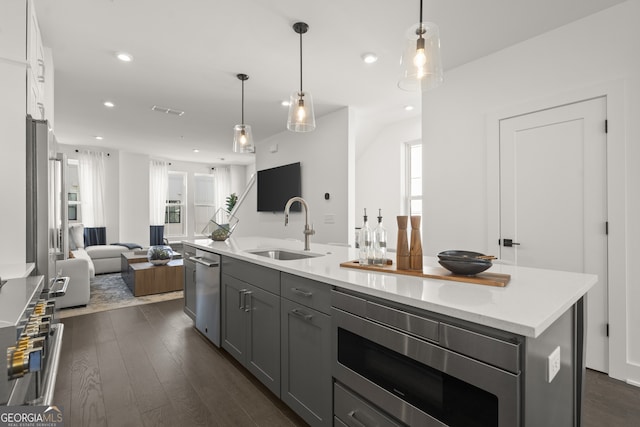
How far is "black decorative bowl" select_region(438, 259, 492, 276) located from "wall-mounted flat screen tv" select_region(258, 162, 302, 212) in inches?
172

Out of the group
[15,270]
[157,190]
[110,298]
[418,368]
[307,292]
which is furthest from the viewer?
[157,190]

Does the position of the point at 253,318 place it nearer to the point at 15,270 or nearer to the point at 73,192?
the point at 15,270

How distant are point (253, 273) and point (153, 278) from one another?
10.5ft

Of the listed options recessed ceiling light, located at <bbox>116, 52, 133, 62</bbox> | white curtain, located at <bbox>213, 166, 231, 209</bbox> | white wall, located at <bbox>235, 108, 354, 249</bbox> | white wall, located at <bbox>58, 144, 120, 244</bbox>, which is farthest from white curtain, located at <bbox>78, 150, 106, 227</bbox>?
recessed ceiling light, located at <bbox>116, 52, 133, 62</bbox>

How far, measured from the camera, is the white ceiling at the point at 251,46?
241 cm

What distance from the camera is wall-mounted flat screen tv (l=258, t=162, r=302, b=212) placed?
5.71 metres

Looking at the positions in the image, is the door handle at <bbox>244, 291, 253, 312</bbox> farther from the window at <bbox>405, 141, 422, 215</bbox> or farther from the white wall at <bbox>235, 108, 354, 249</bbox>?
the window at <bbox>405, 141, 422, 215</bbox>

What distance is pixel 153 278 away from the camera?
181 inches

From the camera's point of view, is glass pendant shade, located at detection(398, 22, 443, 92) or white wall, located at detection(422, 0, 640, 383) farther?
white wall, located at detection(422, 0, 640, 383)

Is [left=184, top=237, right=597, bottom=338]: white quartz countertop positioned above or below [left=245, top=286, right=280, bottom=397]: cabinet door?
above

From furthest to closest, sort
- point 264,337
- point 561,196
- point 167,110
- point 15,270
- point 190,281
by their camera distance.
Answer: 1. point 167,110
2. point 190,281
3. point 561,196
4. point 264,337
5. point 15,270

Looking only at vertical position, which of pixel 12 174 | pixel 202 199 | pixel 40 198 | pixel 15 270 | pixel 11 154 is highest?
pixel 202 199

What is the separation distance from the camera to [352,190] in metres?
4.73

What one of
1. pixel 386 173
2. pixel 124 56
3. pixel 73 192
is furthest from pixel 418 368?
pixel 73 192
